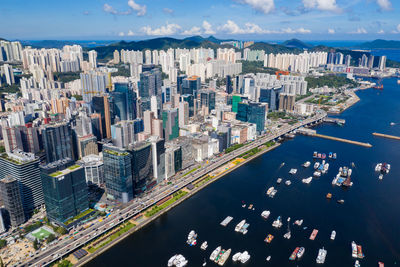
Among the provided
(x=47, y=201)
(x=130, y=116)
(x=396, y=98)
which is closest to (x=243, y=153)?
(x=130, y=116)

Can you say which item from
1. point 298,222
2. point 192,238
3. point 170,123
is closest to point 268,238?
point 298,222

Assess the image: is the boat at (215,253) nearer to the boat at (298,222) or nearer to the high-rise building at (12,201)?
the boat at (298,222)

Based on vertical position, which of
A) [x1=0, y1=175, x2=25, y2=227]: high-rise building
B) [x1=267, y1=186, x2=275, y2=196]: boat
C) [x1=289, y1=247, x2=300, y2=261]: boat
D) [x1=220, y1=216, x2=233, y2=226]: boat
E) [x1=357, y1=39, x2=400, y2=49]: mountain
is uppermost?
[x1=357, y1=39, x2=400, y2=49]: mountain

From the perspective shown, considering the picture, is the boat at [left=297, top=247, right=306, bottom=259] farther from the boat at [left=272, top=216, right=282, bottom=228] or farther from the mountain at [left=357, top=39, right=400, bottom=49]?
the mountain at [left=357, top=39, right=400, bottom=49]

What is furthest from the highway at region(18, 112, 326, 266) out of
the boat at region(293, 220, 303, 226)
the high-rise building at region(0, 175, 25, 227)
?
the boat at region(293, 220, 303, 226)

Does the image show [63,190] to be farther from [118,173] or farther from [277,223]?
[277,223]

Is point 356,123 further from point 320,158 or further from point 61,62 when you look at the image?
point 61,62

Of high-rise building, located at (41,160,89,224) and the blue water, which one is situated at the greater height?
high-rise building, located at (41,160,89,224)
